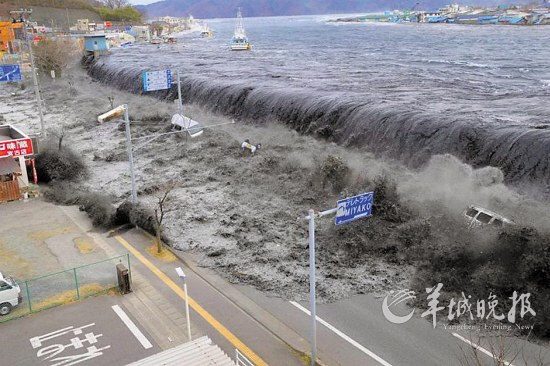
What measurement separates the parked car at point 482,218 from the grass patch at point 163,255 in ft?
45.2

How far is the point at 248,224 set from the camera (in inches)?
1094

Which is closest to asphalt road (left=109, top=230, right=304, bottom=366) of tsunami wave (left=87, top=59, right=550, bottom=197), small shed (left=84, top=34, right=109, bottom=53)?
tsunami wave (left=87, top=59, right=550, bottom=197)

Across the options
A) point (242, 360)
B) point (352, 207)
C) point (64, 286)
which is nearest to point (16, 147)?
point (64, 286)

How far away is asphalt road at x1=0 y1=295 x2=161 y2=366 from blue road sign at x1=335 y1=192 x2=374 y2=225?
7620 mm

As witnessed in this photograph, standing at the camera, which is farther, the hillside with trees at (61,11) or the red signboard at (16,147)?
the hillside with trees at (61,11)

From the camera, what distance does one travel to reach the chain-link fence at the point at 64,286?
19.0 metres

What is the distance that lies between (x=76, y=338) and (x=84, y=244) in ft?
28.1

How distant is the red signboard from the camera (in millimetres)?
30531

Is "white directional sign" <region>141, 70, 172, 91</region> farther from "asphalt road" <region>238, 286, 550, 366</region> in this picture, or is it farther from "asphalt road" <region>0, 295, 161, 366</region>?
"asphalt road" <region>238, 286, 550, 366</region>

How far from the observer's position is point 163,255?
23797mm

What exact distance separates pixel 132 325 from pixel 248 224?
35.5ft

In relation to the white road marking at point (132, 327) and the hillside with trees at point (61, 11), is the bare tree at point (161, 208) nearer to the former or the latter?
the white road marking at point (132, 327)

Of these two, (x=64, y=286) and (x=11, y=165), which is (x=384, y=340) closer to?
(x=64, y=286)

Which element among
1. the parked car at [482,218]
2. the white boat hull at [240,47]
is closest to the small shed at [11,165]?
the parked car at [482,218]
